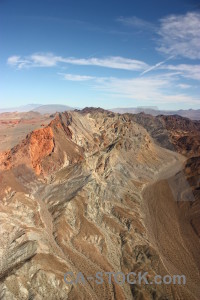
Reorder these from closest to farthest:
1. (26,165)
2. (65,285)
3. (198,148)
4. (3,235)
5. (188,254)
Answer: (65,285), (3,235), (188,254), (26,165), (198,148)

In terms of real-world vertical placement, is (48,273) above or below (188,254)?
above

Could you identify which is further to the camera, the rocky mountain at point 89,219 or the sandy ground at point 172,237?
the sandy ground at point 172,237

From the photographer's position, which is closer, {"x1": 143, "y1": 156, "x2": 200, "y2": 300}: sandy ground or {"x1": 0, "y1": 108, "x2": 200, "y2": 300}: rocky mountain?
{"x1": 0, "y1": 108, "x2": 200, "y2": 300}: rocky mountain

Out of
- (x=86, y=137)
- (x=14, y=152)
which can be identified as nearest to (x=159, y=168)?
(x=86, y=137)

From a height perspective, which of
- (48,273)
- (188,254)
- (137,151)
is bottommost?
(188,254)

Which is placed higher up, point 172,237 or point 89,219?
point 89,219

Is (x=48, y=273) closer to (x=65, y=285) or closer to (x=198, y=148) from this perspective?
(x=65, y=285)

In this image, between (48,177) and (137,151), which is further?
(137,151)

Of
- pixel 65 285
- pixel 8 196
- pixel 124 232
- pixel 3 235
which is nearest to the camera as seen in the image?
pixel 65 285
